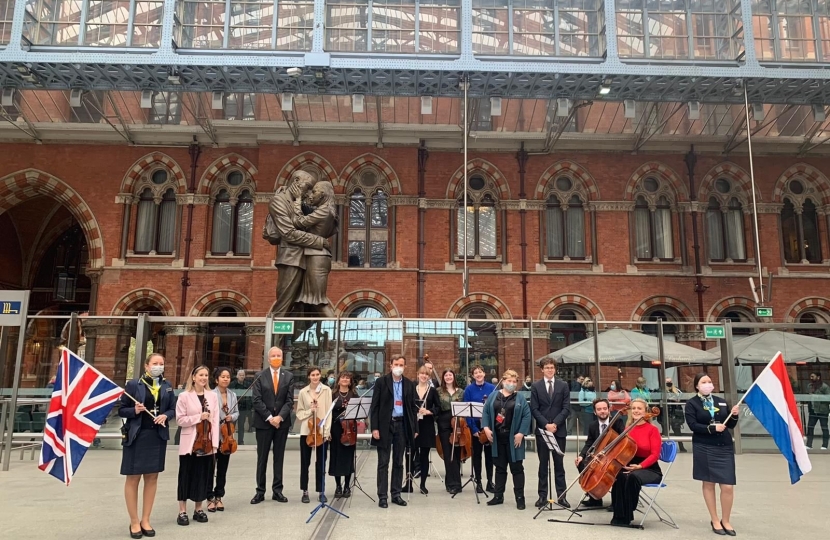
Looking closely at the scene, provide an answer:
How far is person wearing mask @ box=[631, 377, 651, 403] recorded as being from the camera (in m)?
12.1

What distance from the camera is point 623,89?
15.7 metres

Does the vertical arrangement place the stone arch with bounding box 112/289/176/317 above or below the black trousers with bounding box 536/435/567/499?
above

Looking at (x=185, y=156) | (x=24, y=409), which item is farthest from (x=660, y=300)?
(x=24, y=409)

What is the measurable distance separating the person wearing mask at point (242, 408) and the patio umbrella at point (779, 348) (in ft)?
29.2

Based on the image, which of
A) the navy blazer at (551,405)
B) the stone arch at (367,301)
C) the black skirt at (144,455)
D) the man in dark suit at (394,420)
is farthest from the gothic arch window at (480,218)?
the black skirt at (144,455)

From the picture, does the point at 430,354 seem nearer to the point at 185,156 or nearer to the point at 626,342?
the point at 626,342

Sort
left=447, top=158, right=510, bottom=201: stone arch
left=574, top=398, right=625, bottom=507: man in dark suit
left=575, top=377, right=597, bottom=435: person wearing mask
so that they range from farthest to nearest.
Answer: left=447, top=158, right=510, bottom=201: stone arch → left=575, top=377, right=597, bottom=435: person wearing mask → left=574, top=398, right=625, bottom=507: man in dark suit

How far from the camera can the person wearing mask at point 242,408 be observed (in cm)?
1158

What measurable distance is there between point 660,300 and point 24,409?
55.1 ft

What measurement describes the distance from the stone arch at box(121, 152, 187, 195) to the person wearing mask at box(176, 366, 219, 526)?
49.4 ft

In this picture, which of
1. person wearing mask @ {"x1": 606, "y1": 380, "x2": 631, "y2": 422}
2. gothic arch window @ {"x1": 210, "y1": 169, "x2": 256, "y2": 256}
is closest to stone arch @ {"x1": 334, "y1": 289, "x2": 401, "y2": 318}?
gothic arch window @ {"x1": 210, "y1": 169, "x2": 256, "y2": 256}

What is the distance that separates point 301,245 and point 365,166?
760 centimetres

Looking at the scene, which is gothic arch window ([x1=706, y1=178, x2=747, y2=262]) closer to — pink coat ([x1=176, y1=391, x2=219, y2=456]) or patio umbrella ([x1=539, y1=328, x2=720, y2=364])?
patio umbrella ([x1=539, y1=328, x2=720, y2=364])

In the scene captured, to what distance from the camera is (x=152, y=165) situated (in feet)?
66.1
